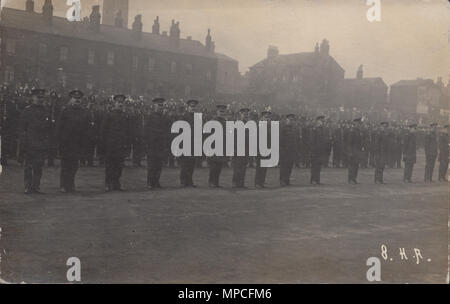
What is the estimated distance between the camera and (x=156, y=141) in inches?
460

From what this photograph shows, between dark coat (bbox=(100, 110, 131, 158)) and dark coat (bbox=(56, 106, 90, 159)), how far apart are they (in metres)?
0.50

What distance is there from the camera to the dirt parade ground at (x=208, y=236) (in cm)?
598

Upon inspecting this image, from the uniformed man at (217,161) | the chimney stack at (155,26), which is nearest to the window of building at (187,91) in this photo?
the uniformed man at (217,161)

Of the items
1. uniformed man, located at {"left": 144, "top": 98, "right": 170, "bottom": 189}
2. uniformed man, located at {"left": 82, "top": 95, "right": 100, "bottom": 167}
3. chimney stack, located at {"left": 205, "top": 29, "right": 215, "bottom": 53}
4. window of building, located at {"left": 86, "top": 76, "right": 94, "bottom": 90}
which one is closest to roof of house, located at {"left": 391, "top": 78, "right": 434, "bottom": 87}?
chimney stack, located at {"left": 205, "top": 29, "right": 215, "bottom": 53}

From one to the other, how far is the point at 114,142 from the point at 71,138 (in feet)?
3.21

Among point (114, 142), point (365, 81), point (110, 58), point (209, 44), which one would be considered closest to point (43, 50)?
point (110, 58)

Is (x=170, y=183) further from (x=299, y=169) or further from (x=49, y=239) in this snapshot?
(x=299, y=169)

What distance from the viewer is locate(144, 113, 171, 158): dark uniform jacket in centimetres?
1154

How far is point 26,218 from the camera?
295 inches

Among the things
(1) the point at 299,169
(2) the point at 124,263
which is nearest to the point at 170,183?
(2) the point at 124,263

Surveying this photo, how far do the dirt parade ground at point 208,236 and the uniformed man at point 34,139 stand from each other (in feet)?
1.26

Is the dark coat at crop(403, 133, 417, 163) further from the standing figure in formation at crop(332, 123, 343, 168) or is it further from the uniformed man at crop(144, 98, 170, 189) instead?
the uniformed man at crop(144, 98, 170, 189)

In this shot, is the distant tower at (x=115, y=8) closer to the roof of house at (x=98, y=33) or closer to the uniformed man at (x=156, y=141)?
the roof of house at (x=98, y=33)

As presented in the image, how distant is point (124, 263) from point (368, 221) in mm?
5426
